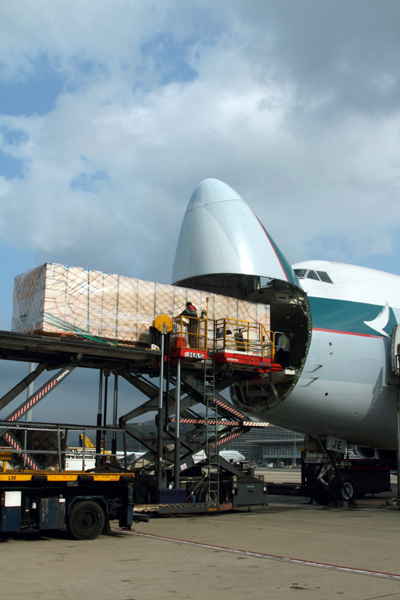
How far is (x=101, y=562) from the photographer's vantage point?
33.6ft

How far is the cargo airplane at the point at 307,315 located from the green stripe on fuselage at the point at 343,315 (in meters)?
0.04

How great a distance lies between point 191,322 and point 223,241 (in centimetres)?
312

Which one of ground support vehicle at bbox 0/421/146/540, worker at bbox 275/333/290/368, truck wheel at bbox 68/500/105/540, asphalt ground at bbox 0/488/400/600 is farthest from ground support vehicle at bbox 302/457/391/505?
truck wheel at bbox 68/500/105/540

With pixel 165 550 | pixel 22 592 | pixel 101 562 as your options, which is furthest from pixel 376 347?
pixel 22 592

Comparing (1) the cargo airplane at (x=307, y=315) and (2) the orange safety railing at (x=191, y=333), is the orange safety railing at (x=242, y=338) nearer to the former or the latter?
(2) the orange safety railing at (x=191, y=333)

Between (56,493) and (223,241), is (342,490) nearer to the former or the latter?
(223,241)

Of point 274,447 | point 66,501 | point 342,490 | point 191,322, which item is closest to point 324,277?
point 191,322

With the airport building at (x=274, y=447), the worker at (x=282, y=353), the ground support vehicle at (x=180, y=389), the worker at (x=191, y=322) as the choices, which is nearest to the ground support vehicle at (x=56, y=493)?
the ground support vehicle at (x=180, y=389)

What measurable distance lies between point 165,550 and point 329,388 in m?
10.9

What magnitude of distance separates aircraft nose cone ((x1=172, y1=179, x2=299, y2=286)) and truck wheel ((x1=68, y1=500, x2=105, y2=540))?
31.3 ft

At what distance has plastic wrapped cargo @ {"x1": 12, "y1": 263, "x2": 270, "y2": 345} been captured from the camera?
1708cm

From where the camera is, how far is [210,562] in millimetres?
10383

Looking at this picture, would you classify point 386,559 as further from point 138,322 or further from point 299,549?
point 138,322

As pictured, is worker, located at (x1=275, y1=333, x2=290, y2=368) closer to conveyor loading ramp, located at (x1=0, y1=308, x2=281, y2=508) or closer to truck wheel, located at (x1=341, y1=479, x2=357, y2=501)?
conveyor loading ramp, located at (x1=0, y1=308, x2=281, y2=508)
